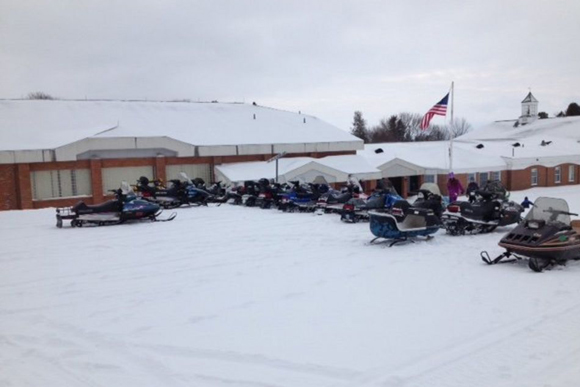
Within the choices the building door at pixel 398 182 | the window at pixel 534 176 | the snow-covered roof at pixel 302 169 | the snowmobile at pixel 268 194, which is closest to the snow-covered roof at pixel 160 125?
the snow-covered roof at pixel 302 169

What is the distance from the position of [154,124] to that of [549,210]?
2402 centimetres

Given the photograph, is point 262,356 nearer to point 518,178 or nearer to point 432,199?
point 432,199

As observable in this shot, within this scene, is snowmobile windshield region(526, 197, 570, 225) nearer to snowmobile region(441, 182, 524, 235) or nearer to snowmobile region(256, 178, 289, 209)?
snowmobile region(441, 182, 524, 235)

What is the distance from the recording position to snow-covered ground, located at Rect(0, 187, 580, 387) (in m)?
4.97

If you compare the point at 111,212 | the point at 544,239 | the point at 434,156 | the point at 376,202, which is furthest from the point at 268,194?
the point at 434,156

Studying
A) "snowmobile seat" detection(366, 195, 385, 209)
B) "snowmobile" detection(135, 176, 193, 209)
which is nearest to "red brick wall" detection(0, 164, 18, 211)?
"snowmobile" detection(135, 176, 193, 209)

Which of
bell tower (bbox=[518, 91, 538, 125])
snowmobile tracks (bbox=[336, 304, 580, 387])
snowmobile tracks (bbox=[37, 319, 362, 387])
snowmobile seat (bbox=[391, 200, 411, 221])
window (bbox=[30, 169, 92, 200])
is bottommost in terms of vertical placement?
snowmobile tracks (bbox=[336, 304, 580, 387])

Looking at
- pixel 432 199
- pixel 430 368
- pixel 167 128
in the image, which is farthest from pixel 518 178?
pixel 430 368

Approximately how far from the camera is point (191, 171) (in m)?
27.9

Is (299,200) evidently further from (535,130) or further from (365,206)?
(535,130)

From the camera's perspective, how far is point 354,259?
9906 millimetres

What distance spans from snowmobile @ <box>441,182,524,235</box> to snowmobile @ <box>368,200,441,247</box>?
0.84 metres

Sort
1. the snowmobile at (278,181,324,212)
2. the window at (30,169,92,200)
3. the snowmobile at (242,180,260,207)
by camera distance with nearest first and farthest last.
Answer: the snowmobile at (278,181,324,212), the snowmobile at (242,180,260,207), the window at (30,169,92,200)

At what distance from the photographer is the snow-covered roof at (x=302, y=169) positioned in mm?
25641
